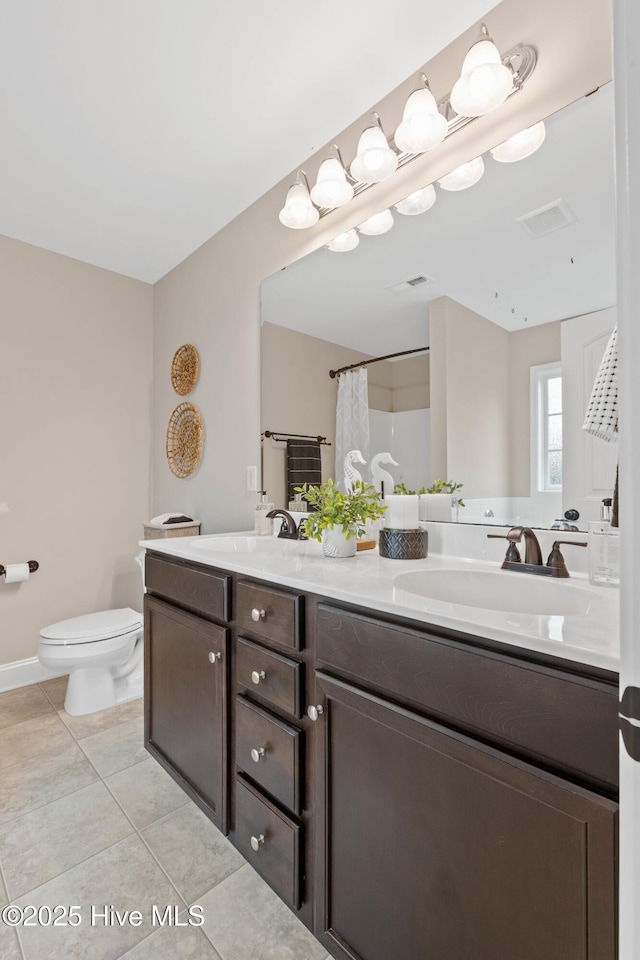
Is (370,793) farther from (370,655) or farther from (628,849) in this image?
(628,849)

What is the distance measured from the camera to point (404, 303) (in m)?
1.60

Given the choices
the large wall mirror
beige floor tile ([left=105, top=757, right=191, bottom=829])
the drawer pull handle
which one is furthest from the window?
beige floor tile ([left=105, top=757, right=191, bottom=829])

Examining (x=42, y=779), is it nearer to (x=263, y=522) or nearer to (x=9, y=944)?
(x=9, y=944)

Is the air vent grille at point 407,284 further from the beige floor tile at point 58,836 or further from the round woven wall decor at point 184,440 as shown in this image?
the beige floor tile at point 58,836

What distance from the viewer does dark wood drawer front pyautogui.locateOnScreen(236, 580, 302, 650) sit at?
3.62 ft

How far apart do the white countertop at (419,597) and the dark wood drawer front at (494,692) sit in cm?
4

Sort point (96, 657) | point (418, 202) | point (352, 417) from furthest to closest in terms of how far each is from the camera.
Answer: point (96, 657), point (352, 417), point (418, 202)

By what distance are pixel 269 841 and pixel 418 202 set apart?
1935 mm

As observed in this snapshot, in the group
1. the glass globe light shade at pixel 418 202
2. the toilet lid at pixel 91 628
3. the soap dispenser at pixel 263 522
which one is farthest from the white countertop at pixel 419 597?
the glass globe light shade at pixel 418 202

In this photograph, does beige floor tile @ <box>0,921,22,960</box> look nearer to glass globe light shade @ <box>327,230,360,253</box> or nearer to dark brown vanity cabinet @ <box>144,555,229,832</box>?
dark brown vanity cabinet @ <box>144,555,229,832</box>

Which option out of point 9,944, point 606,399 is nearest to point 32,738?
point 9,944

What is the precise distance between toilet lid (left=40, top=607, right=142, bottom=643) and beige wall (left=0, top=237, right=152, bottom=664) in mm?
453

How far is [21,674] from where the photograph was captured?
97.5 inches

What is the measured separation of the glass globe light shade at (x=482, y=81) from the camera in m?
1.24
